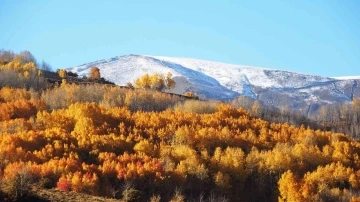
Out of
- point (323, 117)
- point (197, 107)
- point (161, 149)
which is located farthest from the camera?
point (323, 117)

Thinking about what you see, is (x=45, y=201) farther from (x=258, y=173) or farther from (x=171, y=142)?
(x=171, y=142)

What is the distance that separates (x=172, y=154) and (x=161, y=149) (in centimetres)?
426

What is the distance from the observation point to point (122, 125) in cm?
11119

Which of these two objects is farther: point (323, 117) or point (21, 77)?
point (323, 117)

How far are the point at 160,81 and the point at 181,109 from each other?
195 feet

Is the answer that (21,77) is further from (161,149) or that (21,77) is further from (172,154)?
(172,154)

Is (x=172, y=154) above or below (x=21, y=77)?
below

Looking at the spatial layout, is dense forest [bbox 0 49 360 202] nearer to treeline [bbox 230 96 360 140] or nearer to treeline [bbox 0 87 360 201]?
treeline [bbox 0 87 360 201]

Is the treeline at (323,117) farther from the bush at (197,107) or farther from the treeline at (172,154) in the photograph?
the treeline at (172,154)

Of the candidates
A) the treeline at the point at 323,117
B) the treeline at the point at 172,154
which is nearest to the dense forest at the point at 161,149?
the treeline at the point at 172,154

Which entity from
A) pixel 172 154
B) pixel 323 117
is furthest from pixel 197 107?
pixel 323 117

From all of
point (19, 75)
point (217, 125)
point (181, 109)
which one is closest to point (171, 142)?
point (217, 125)

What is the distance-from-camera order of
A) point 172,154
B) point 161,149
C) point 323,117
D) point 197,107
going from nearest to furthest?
point 172,154
point 161,149
point 197,107
point 323,117

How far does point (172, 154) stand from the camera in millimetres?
96000
